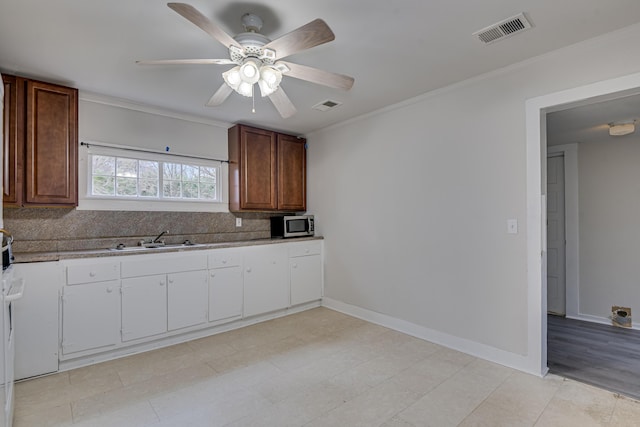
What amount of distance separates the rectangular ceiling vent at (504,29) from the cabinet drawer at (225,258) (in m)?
2.98

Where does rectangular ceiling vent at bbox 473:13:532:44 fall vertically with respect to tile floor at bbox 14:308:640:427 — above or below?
above

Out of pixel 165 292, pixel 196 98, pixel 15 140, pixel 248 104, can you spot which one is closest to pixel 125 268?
pixel 165 292

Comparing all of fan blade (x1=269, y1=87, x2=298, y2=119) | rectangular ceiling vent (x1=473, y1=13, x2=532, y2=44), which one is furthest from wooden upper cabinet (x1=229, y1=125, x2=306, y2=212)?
rectangular ceiling vent (x1=473, y1=13, x2=532, y2=44)

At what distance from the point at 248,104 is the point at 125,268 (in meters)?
2.01

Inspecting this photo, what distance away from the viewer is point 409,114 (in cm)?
341

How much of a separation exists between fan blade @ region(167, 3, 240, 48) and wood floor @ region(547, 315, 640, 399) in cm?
335

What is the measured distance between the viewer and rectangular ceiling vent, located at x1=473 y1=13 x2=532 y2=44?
2.03 m

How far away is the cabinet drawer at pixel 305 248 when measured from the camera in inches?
165

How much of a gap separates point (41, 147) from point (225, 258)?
1.88 metres

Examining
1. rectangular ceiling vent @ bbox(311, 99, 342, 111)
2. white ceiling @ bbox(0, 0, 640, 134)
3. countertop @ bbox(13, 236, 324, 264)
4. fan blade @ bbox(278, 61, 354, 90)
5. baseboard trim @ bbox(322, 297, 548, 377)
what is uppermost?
white ceiling @ bbox(0, 0, 640, 134)

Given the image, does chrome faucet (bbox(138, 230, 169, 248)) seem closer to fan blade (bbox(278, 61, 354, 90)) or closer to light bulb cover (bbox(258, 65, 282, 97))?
light bulb cover (bbox(258, 65, 282, 97))

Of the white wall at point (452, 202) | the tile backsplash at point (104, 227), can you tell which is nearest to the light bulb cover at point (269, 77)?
the white wall at point (452, 202)

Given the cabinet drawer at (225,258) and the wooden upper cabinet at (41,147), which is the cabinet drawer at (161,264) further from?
the wooden upper cabinet at (41,147)

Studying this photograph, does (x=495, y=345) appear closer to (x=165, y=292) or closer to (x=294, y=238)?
(x=294, y=238)
